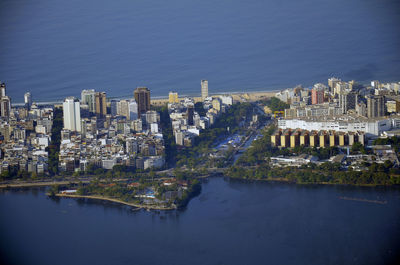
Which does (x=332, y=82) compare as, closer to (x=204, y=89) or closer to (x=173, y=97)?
(x=204, y=89)

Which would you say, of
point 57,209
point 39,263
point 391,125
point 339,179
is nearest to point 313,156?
point 339,179

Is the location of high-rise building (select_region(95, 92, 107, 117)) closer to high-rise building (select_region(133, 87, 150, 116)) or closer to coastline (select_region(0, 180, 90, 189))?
high-rise building (select_region(133, 87, 150, 116))

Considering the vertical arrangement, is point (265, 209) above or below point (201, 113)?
below

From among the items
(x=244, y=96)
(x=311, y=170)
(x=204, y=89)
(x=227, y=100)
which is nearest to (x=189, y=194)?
(x=311, y=170)

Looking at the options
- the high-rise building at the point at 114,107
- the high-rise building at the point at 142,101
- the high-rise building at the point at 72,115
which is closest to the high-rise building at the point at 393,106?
the high-rise building at the point at 142,101

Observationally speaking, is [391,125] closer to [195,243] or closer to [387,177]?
[387,177]

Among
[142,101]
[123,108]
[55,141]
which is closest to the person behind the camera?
[55,141]

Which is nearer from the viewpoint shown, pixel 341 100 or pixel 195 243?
pixel 195 243
